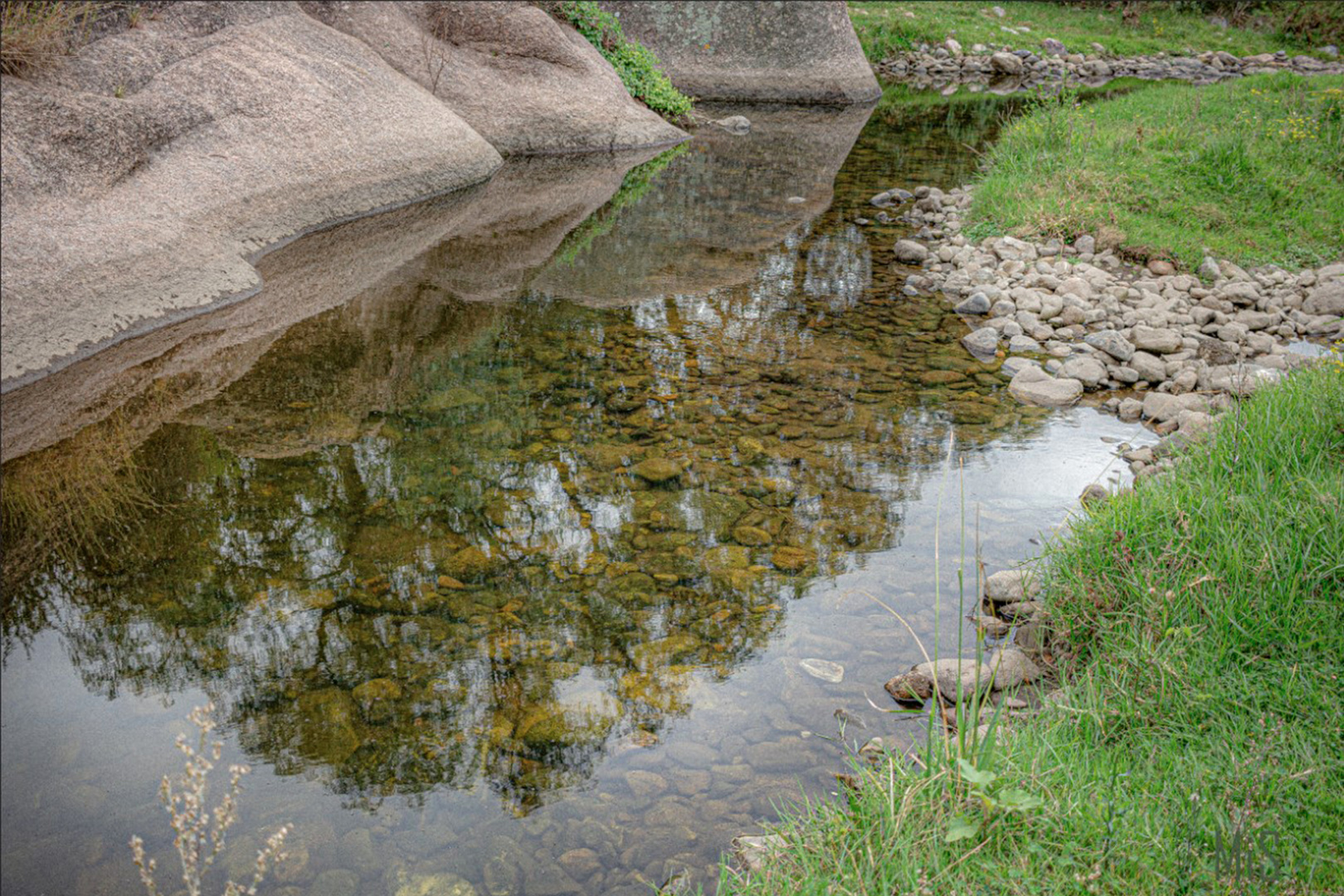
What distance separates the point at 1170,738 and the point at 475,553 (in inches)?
137

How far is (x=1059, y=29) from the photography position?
32.3 metres

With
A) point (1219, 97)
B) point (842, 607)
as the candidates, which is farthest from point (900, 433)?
point (1219, 97)

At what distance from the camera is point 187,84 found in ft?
31.7

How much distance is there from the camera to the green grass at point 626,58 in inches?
659

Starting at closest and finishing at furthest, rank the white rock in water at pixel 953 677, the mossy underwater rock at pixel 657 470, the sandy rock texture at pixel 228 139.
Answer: the white rock in water at pixel 953 677
the mossy underwater rock at pixel 657 470
the sandy rock texture at pixel 228 139

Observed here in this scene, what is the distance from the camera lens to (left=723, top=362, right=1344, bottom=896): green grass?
2779 millimetres

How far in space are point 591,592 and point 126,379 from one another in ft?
14.2

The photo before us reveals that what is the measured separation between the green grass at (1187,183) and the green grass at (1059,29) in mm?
17483

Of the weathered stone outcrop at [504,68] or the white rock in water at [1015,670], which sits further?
the weathered stone outcrop at [504,68]

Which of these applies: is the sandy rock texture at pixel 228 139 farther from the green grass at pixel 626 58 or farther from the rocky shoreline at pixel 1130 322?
the rocky shoreline at pixel 1130 322

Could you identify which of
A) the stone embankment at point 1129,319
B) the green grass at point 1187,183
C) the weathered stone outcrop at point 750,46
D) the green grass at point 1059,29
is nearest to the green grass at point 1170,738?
the stone embankment at point 1129,319

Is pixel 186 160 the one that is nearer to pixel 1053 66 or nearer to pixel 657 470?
pixel 657 470

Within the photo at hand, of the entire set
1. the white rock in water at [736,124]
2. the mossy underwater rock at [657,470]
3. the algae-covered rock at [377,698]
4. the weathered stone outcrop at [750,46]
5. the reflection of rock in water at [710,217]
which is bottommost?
the algae-covered rock at [377,698]

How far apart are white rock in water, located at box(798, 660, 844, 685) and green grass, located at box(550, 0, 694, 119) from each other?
1502cm
